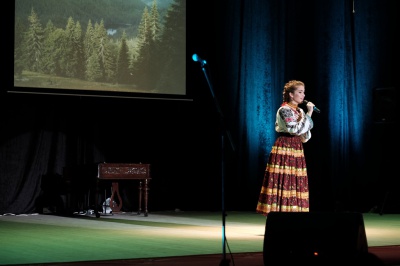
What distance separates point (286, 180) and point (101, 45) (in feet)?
11.9

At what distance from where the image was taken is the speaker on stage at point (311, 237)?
9.32ft

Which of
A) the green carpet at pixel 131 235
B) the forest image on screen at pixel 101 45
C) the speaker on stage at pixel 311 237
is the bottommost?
the green carpet at pixel 131 235

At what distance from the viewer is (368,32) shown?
9789mm

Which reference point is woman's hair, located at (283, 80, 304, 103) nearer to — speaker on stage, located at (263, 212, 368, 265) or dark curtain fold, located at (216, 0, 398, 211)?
speaker on stage, located at (263, 212, 368, 265)

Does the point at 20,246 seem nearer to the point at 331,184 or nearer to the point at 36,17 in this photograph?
the point at 36,17

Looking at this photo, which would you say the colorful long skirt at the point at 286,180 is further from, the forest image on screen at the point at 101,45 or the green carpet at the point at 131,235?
the forest image on screen at the point at 101,45

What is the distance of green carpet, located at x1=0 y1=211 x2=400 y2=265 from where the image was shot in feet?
15.9

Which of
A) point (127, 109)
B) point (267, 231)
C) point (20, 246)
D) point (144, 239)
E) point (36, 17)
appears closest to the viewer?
point (267, 231)

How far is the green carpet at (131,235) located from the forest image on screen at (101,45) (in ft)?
5.01

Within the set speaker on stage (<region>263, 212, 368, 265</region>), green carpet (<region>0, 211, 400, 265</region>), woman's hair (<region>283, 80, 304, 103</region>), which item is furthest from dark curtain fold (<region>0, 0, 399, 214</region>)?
speaker on stage (<region>263, 212, 368, 265</region>)

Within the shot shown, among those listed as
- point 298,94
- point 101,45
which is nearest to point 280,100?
point 101,45

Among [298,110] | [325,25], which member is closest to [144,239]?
[298,110]

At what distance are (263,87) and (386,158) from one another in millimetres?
1805

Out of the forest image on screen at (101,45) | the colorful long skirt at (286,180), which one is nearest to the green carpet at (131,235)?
the colorful long skirt at (286,180)
